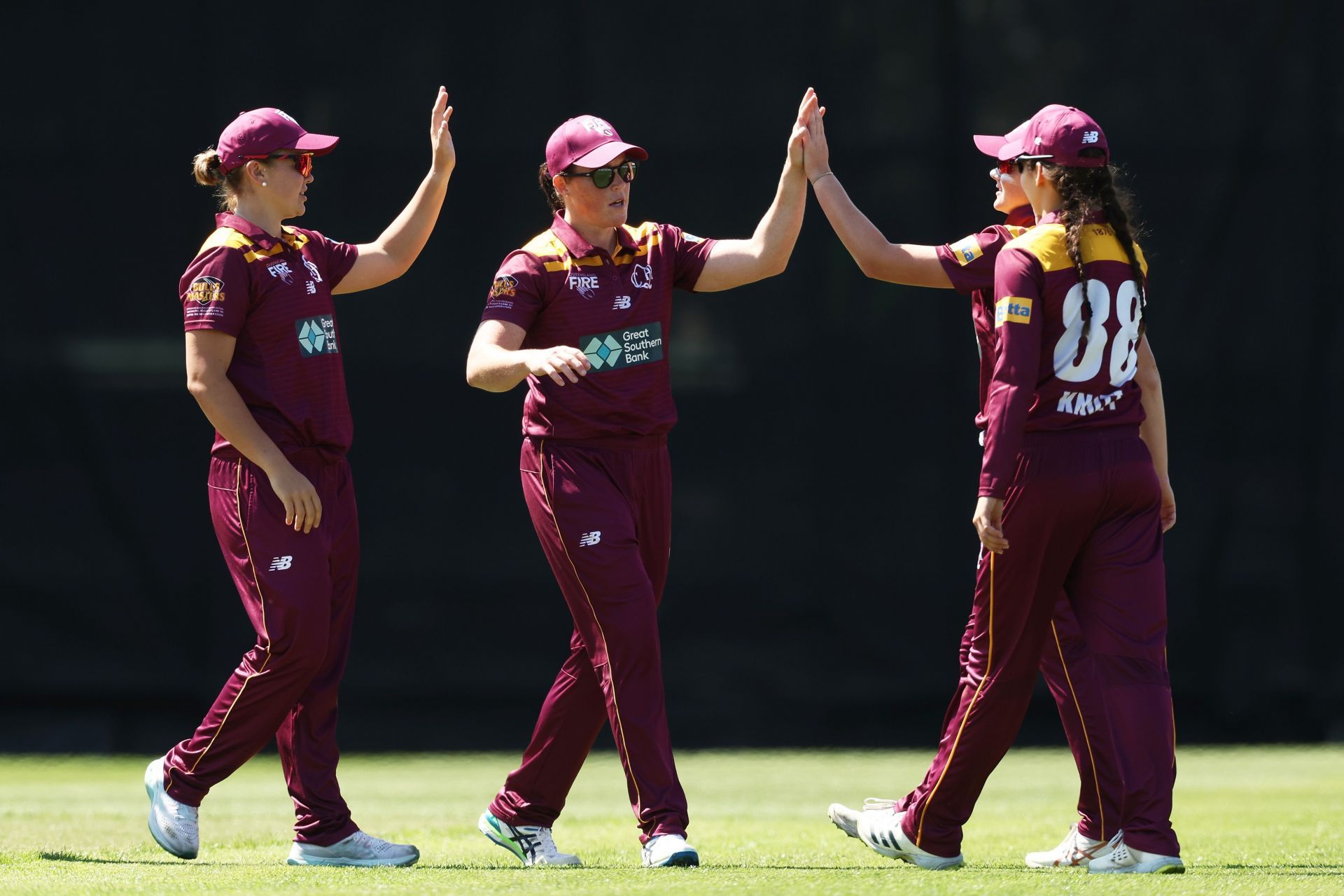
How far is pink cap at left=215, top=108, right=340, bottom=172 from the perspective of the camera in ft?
12.4

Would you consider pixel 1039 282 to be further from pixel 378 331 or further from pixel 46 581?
pixel 46 581

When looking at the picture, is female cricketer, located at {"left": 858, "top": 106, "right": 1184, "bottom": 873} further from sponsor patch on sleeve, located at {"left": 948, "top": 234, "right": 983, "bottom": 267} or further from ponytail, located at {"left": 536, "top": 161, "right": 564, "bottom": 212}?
ponytail, located at {"left": 536, "top": 161, "right": 564, "bottom": 212}

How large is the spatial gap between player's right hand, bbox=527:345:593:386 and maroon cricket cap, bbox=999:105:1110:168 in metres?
1.07

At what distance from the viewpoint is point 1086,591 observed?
3469mm

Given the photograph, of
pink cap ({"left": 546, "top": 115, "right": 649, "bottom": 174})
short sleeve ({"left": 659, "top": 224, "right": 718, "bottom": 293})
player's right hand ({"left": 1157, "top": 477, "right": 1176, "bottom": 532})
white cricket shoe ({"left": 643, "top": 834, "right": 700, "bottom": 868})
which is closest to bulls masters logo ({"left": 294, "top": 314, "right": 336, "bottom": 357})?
pink cap ({"left": 546, "top": 115, "right": 649, "bottom": 174})

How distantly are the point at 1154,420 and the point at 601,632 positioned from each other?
4.47ft

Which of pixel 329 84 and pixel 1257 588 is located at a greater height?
pixel 329 84

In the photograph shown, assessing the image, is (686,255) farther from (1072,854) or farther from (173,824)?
(173,824)

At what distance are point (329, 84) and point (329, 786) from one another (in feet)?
10.4

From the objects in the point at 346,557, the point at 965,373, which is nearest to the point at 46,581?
the point at 346,557

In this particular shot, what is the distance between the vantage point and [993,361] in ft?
11.9

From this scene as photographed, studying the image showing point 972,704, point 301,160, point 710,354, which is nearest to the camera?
point 972,704

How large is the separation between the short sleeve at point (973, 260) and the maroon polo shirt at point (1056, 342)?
158 mm

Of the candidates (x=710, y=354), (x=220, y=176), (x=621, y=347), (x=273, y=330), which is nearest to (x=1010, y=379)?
(x=621, y=347)
